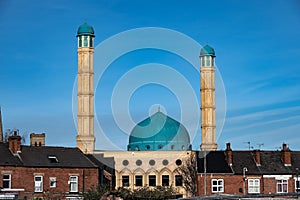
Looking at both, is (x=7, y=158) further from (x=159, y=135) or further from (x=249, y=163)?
(x=159, y=135)

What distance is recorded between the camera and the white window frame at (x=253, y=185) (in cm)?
6631

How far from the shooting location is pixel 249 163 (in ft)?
224

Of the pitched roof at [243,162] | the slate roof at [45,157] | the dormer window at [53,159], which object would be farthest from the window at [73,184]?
the pitched roof at [243,162]

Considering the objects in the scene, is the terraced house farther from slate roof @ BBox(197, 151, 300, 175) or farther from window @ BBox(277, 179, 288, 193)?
window @ BBox(277, 179, 288, 193)

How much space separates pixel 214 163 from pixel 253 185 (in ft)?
14.9

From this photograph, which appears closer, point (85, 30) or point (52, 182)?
point (52, 182)

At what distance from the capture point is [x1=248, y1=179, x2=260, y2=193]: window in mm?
66312

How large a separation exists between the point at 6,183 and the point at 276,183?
27.1 metres

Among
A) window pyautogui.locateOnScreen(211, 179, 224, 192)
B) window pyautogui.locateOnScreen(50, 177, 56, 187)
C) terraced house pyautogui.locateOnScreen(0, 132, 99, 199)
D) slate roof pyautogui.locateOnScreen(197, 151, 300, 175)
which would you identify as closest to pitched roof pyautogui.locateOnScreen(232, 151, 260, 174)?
slate roof pyautogui.locateOnScreen(197, 151, 300, 175)

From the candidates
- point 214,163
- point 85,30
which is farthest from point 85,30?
point 214,163

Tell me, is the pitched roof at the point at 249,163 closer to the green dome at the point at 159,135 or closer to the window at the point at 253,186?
the window at the point at 253,186

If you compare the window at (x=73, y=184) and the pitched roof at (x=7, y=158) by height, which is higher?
the pitched roof at (x=7, y=158)

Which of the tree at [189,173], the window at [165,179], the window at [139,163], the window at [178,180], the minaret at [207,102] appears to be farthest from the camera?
the minaret at [207,102]

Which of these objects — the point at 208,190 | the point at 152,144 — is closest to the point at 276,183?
the point at 208,190
